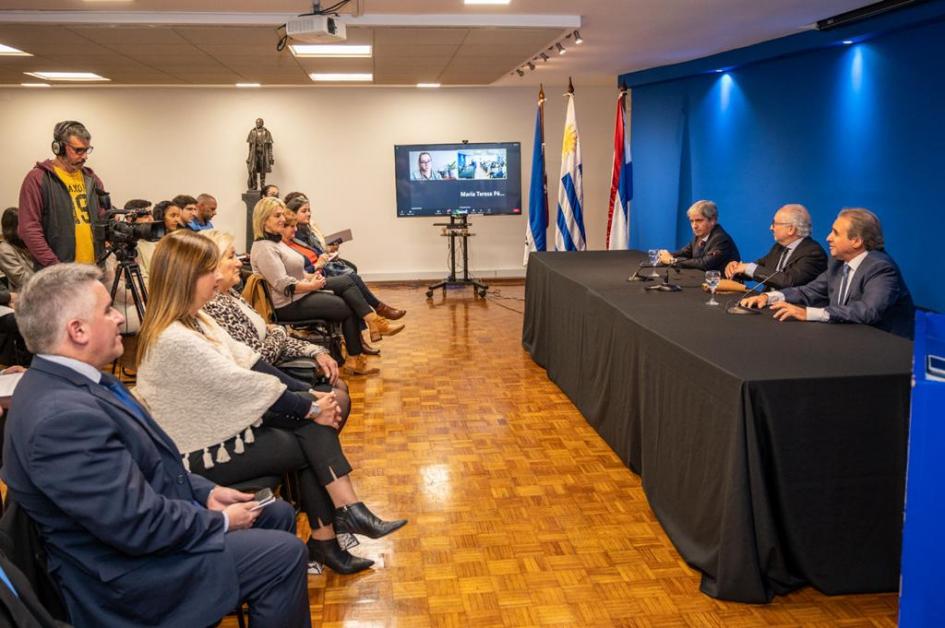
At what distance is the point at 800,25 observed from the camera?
19.3 feet

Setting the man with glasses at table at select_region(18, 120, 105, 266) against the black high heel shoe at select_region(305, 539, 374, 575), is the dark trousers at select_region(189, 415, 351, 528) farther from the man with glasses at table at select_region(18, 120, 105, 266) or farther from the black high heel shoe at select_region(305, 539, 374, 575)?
the man with glasses at table at select_region(18, 120, 105, 266)

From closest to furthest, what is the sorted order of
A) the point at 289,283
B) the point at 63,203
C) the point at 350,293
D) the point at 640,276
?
the point at 63,203
the point at 640,276
the point at 289,283
the point at 350,293

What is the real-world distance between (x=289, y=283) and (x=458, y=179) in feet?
15.7

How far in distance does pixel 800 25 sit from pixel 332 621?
539 centimetres

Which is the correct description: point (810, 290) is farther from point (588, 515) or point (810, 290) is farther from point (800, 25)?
point (800, 25)

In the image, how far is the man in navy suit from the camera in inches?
60.9

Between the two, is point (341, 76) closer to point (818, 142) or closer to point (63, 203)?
point (63, 203)

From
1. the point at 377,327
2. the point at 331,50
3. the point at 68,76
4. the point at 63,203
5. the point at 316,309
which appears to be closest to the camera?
the point at 63,203

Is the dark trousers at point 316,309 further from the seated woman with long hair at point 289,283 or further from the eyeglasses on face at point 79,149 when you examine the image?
the eyeglasses on face at point 79,149

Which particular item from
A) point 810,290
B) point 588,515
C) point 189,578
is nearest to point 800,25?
point 810,290

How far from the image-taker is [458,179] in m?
9.53

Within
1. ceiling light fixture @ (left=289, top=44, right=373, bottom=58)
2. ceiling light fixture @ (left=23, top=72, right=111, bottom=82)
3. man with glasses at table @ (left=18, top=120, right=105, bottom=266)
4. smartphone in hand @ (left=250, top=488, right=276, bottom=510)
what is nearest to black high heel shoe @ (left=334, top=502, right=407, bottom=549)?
smartphone in hand @ (left=250, top=488, right=276, bottom=510)

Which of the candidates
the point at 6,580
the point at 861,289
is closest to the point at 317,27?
the point at 861,289

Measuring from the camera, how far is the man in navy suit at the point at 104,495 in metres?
Result: 1.55
